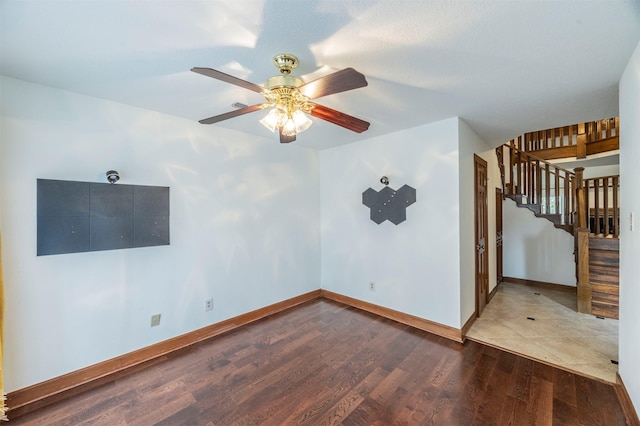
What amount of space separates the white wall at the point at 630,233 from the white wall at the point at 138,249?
3270mm

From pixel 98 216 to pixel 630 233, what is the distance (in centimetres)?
406

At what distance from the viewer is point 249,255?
339cm

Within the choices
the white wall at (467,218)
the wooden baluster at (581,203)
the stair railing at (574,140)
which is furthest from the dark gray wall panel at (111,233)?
the stair railing at (574,140)

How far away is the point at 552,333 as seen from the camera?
9.84 ft

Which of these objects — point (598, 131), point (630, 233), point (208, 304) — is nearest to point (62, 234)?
point (208, 304)

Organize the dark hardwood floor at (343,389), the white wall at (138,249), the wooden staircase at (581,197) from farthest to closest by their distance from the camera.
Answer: the wooden staircase at (581,197) → the white wall at (138,249) → the dark hardwood floor at (343,389)

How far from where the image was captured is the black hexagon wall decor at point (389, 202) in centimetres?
329

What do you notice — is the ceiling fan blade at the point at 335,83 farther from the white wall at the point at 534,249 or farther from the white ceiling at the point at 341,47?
the white wall at the point at 534,249

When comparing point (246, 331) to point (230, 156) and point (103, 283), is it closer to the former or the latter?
point (103, 283)

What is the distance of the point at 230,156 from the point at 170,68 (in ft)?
4.66

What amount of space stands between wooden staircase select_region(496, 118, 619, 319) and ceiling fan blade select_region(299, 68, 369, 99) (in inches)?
163

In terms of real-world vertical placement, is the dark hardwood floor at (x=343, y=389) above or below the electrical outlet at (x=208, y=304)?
below

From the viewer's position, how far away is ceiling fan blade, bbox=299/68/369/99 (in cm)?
132

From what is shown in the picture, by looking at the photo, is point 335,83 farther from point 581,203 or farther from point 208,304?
point 581,203
